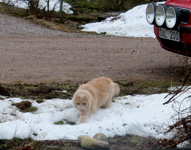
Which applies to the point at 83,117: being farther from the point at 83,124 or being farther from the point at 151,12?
the point at 151,12

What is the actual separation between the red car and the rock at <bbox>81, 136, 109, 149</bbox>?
2.46m

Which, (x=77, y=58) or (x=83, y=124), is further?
(x=77, y=58)

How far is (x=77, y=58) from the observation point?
25.3 ft

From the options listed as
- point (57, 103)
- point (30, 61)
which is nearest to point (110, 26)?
point (30, 61)

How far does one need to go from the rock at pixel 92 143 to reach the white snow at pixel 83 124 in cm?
26

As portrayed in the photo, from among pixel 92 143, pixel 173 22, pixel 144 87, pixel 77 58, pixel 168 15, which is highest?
pixel 168 15

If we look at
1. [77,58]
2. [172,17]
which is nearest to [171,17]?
[172,17]

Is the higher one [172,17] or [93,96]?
[172,17]

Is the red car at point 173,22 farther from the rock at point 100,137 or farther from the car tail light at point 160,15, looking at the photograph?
the rock at point 100,137

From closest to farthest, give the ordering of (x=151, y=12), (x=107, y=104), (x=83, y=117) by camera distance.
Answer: (x=83, y=117) < (x=107, y=104) < (x=151, y=12)

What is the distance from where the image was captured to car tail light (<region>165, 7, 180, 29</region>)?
558 cm

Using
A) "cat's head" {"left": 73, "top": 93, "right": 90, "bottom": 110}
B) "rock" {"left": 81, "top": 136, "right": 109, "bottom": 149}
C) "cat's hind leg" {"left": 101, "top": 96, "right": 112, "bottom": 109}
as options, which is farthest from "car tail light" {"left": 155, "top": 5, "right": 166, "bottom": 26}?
"rock" {"left": 81, "top": 136, "right": 109, "bottom": 149}

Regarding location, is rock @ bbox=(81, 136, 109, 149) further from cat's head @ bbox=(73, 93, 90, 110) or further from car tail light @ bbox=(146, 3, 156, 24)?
car tail light @ bbox=(146, 3, 156, 24)

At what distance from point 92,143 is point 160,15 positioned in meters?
3.02
